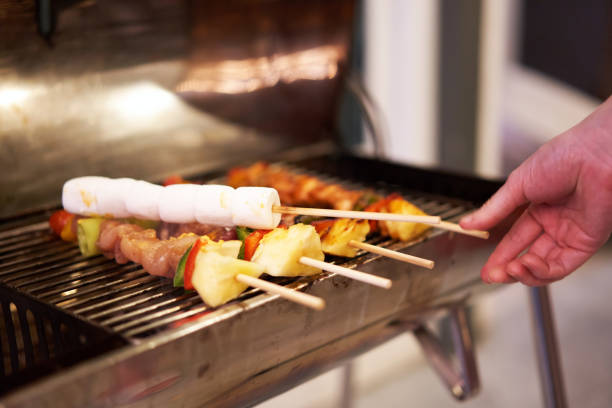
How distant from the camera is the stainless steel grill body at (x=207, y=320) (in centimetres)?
82

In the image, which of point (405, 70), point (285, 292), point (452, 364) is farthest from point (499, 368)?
point (285, 292)

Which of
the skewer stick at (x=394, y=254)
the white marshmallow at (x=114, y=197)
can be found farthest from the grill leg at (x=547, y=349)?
the white marshmallow at (x=114, y=197)

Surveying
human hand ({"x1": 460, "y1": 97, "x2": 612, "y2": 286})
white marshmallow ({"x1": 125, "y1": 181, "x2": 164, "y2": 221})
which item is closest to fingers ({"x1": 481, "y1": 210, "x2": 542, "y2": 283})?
human hand ({"x1": 460, "y1": 97, "x2": 612, "y2": 286})

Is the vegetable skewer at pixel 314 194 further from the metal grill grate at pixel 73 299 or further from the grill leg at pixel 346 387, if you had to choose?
the grill leg at pixel 346 387

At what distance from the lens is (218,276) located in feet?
3.19

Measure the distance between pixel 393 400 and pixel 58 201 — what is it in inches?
75.1

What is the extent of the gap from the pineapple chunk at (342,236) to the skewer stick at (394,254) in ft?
0.05

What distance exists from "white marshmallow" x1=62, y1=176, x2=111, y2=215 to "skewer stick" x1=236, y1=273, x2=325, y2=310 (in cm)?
47

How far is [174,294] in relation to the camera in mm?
1072

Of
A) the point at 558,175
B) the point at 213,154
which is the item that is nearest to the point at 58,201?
the point at 213,154

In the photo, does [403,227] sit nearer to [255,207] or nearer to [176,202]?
[255,207]

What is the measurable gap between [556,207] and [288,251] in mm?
641

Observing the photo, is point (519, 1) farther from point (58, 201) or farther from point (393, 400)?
point (58, 201)

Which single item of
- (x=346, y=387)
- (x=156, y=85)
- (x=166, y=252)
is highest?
(x=156, y=85)
